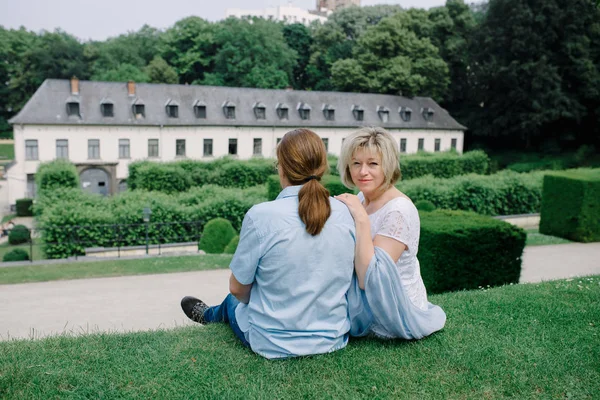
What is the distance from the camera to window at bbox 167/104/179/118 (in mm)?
35000

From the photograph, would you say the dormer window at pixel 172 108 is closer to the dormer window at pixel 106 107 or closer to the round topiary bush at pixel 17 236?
the dormer window at pixel 106 107

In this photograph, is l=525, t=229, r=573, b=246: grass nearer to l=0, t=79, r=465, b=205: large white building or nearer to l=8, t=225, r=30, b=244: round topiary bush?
l=8, t=225, r=30, b=244: round topiary bush

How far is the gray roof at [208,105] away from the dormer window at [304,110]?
0.22m

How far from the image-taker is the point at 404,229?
3.78 metres

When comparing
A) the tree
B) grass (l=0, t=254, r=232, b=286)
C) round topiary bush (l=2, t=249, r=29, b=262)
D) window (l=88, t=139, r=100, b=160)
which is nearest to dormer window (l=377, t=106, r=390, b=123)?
the tree

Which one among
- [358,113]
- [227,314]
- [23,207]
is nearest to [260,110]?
[358,113]

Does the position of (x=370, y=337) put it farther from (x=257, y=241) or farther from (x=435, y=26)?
(x=435, y=26)

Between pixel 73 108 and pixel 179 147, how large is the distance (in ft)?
22.1

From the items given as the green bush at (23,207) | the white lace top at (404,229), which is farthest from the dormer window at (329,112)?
the white lace top at (404,229)

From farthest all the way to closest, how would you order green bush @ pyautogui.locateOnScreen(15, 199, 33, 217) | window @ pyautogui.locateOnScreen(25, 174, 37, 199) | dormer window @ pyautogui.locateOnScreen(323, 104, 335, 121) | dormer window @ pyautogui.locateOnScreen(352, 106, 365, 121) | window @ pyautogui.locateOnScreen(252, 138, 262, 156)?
dormer window @ pyautogui.locateOnScreen(352, 106, 365, 121), dormer window @ pyautogui.locateOnScreen(323, 104, 335, 121), window @ pyautogui.locateOnScreen(252, 138, 262, 156), window @ pyautogui.locateOnScreen(25, 174, 37, 199), green bush @ pyautogui.locateOnScreen(15, 199, 33, 217)

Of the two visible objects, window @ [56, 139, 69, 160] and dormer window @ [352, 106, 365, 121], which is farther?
dormer window @ [352, 106, 365, 121]

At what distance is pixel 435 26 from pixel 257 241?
48630 millimetres

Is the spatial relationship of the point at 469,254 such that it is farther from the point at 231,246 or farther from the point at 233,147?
the point at 233,147

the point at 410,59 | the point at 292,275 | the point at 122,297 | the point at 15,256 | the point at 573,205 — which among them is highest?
the point at 410,59
